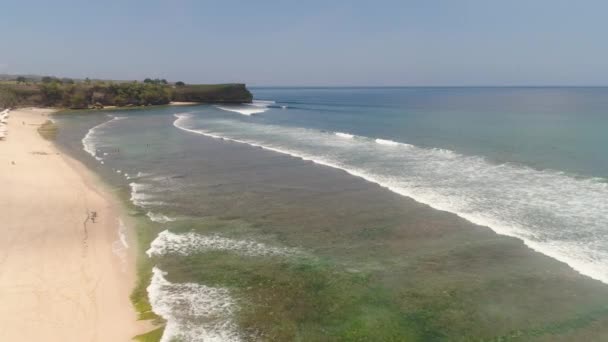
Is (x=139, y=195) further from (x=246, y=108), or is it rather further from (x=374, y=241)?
(x=246, y=108)

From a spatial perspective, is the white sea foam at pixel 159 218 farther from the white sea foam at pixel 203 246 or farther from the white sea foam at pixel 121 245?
the white sea foam at pixel 203 246

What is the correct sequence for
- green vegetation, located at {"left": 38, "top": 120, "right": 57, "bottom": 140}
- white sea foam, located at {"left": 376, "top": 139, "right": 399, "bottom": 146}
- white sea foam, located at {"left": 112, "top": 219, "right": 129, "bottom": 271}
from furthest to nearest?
green vegetation, located at {"left": 38, "top": 120, "right": 57, "bottom": 140}, white sea foam, located at {"left": 376, "top": 139, "right": 399, "bottom": 146}, white sea foam, located at {"left": 112, "top": 219, "right": 129, "bottom": 271}

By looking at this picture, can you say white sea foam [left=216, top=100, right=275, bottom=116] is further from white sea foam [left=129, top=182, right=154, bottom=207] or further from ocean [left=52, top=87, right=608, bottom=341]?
white sea foam [left=129, top=182, right=154, bottom=207]

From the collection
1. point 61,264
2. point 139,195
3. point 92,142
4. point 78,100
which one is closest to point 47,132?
point 92,142

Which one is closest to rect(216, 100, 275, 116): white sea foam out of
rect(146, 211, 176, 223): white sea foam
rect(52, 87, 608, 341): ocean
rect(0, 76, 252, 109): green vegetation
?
rect(0, 76, 252, 109): green vegetation

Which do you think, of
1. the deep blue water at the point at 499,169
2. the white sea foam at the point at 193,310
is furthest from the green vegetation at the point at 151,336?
the deep blue water at the point at 499,169
